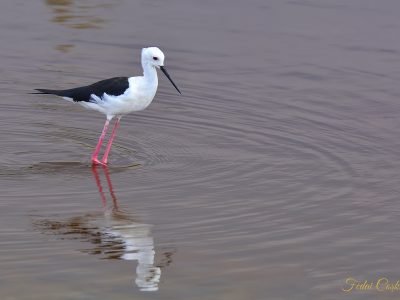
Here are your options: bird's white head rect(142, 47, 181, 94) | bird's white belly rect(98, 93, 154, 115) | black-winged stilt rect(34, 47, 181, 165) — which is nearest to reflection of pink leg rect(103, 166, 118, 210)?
black-winged stilt rect(34, 47, 181, 165)

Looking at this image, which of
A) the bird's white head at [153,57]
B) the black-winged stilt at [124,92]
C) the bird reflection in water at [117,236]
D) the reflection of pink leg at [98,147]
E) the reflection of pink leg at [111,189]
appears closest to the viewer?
the bird reflection in water at [117,236]

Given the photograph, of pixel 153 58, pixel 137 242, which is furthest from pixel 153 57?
pixel 137 242

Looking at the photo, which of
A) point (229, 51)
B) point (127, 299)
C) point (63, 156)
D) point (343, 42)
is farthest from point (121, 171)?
point (343, 42)

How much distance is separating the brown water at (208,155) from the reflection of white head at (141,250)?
0.06ft

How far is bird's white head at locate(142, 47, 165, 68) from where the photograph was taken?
10312 millimetres

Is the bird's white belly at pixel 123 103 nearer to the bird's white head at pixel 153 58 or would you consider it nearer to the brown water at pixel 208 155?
the bird's white head at pixel 153 58

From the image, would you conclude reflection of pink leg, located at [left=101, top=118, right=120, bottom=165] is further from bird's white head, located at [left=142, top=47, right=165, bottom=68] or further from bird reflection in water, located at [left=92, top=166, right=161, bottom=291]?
bird reflection in water, located at [left=92, top=166, right=161, bottom=291]

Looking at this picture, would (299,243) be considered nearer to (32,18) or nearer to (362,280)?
(362,280)

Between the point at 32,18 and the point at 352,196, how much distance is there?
685 cm

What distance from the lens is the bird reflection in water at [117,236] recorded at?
747 cm

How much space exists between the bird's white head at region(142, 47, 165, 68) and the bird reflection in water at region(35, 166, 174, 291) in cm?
182

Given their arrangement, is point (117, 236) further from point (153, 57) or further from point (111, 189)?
point (153, 57)

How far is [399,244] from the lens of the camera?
811 cm

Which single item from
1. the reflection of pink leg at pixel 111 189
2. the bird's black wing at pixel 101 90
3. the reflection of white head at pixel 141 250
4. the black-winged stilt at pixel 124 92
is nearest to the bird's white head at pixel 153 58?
the black-winged stilt at pixel 124 92
